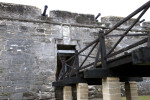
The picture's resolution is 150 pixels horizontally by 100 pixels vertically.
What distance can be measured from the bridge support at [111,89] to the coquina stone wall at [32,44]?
3.73 meters

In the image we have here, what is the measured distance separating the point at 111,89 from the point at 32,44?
4.50 metres

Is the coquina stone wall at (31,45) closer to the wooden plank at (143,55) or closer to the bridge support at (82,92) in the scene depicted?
the bridge support at (82,92)

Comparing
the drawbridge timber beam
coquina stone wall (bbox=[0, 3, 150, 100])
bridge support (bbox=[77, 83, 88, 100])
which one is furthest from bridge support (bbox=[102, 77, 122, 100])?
coquina stone wall (bbox=[0, 3, 150, 100])

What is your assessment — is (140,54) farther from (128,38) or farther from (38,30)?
(128,38)

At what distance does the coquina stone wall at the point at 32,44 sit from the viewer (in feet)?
20.0

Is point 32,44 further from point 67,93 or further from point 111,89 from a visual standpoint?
point 111,89

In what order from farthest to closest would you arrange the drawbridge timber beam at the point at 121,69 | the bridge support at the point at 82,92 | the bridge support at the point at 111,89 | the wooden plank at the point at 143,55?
1. the bridge support at the point at 82,92
2. the bridge support at the point at 111,89
3. the drawbridge timber beam at the point at 121,69
4. the wooden plank at the point at 143,55

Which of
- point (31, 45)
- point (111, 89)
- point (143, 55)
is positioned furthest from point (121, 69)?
point (31, 45)

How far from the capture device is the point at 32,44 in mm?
6711

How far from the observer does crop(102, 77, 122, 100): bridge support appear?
9.81ft

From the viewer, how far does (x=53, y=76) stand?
6.64 m

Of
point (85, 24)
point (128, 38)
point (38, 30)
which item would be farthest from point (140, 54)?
point (128, 38)

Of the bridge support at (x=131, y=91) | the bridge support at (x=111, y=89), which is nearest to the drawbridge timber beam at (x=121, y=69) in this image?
the bridge support at (x=111, y=89)

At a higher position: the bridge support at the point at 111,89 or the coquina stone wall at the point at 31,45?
the coquina stone wall at the point at 31,45
